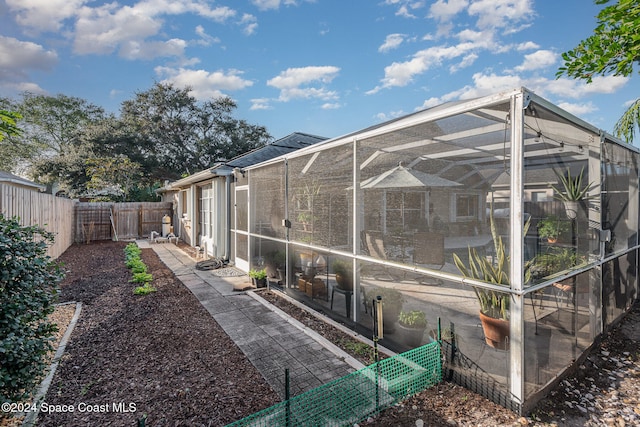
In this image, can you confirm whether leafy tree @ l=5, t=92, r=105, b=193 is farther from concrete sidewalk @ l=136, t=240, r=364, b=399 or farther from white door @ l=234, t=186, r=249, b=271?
concrete sidewalk @ l=136, t=240, r=364, b=399

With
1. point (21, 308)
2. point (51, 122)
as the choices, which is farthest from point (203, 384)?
point (51, 122)

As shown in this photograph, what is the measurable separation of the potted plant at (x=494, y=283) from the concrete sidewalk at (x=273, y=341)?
1.36 metres

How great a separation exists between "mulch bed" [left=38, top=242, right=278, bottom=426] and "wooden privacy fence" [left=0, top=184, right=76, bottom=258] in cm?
155

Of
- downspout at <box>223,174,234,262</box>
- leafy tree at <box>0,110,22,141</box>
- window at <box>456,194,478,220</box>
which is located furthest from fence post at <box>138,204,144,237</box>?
window at <box>456,194,478,220</box>

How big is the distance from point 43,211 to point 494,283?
11.1 meters

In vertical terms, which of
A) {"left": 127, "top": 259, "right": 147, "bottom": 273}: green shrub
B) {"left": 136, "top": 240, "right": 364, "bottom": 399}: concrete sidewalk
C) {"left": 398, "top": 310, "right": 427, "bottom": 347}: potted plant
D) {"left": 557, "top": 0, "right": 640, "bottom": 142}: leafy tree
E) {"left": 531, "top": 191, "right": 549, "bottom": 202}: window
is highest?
{"left": 557, "top": 0, "right": 640, "bottom": 142}: leafy tree

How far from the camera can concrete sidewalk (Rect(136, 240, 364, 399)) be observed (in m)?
2.97

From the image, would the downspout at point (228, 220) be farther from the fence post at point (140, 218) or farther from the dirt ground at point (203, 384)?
the fence post at point (140, 218)

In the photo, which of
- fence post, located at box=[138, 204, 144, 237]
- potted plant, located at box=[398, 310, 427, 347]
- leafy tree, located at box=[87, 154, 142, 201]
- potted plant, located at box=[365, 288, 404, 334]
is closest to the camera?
potted plant, located at box=[398, 310, 427, 347]

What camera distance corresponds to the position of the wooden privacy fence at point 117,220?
13.4 m

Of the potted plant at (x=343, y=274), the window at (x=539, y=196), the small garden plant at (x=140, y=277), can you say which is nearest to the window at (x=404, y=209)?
the window at (x=539, y=196)

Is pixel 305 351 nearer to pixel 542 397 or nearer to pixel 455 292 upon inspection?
pixel 455 292

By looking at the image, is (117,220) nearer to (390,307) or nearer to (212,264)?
(212,264)

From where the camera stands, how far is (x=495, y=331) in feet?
8.13
